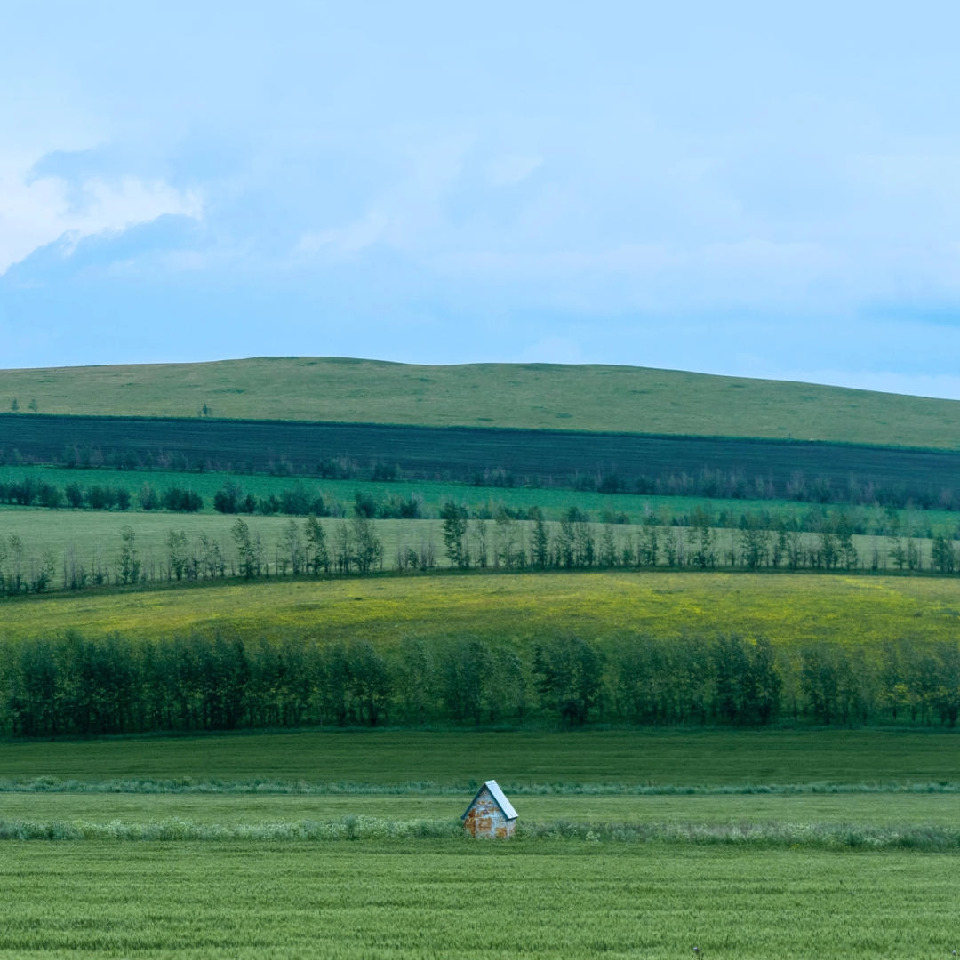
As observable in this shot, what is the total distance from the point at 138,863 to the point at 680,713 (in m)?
54.5

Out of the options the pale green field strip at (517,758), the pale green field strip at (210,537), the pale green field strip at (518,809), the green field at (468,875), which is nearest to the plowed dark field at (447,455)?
the pale green field strip at (210,537)

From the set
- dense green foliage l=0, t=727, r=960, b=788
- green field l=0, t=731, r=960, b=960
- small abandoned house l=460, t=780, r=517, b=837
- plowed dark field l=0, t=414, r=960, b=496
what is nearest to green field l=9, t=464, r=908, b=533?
plowed dark field l=0, t=414, r=960, b=496

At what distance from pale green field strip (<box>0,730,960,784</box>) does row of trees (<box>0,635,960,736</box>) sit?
12.7 feet

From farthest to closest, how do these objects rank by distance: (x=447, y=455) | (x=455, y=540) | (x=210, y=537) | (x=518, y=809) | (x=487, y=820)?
(x=447, y=455)
(x=210, y=537)
(x=455, y=540)
(x=518, y=809)
(x=487, y=820)

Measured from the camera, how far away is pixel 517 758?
5994 cm

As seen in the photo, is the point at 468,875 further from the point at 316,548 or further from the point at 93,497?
the point at 93,497

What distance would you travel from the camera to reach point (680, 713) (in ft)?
245

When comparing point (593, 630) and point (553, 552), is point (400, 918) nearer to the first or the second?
point (593, 630)

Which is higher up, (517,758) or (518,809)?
(518,809)

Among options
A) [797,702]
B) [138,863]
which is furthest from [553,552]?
[138,863]

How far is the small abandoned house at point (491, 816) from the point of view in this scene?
1096 inches

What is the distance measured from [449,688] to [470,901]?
179ft

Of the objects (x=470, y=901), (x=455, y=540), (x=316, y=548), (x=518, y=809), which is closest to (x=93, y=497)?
(x=316, y=548)

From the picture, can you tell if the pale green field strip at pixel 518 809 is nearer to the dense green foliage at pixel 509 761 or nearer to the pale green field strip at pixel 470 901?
the dense green foliage at pixel 509 761
